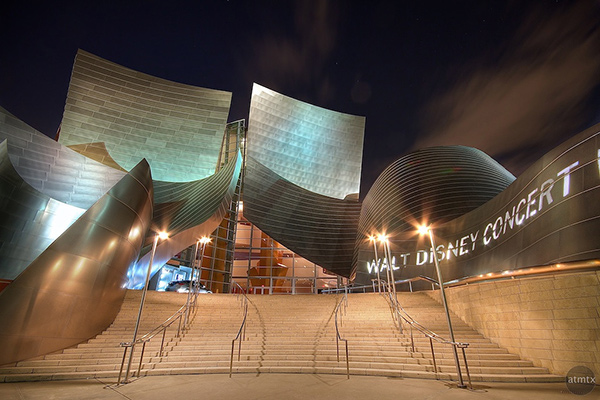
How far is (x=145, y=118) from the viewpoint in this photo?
69.2ft

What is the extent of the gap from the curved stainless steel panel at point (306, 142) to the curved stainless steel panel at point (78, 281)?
62.0ft

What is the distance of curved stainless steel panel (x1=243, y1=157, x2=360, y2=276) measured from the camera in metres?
24.1

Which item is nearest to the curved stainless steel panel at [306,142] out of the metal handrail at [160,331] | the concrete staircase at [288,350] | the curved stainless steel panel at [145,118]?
the curved stainless steel panel at [145,118]

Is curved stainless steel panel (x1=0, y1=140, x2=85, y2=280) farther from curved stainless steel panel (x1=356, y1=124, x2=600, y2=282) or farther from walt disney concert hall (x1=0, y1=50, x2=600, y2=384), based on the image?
curved stainless steel panel (x1=356, y1=124, x2=600, y2=282)

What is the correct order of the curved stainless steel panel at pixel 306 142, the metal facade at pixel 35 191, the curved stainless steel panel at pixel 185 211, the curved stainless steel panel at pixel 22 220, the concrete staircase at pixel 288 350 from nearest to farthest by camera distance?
the concrete staircase at pixel 288 350, the curved stainless steel panel at pixel 22 220, the metal facade at pixel 35 191, the curved stainless steel panel at pixel 185 211, the curved stainless steel panel at pixel 306 142

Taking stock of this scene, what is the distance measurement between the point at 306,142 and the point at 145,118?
15152 mm

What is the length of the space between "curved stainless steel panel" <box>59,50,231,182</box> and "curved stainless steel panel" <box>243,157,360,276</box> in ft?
15.8

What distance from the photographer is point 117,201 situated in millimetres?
8562

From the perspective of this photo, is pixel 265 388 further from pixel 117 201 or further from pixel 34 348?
pixel 117 201

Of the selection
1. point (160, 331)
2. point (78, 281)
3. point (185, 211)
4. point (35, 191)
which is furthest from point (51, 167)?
point (160, 331)

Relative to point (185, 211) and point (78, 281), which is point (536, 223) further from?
point (185, 211)

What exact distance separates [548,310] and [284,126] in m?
26.7

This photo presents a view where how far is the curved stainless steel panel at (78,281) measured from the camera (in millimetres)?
6355

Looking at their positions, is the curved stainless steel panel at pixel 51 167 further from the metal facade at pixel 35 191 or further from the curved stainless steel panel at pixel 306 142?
the curved stainless steel panel at pixel 306 142
